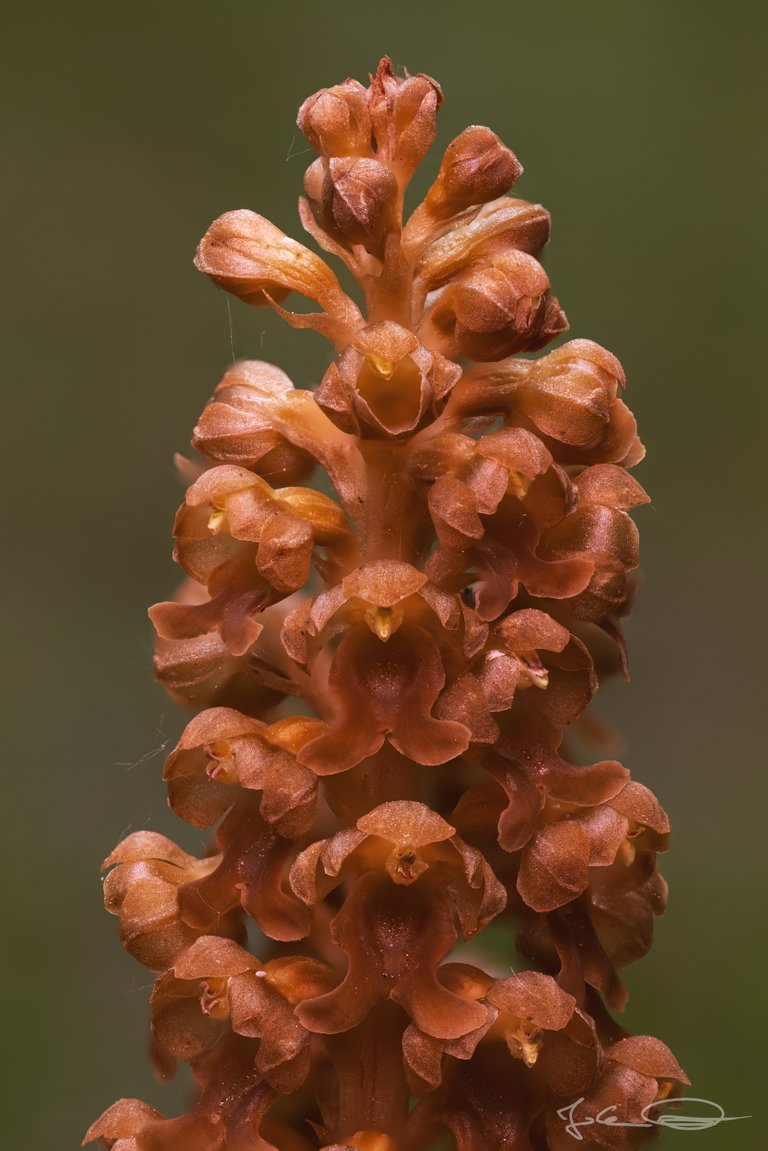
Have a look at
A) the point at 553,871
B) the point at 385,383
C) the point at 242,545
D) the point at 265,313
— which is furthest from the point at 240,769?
the point at 265,313

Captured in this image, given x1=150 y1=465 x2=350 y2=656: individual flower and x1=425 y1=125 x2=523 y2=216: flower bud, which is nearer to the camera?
x1=150 y1=465 x2=350 y2=656: individual flower

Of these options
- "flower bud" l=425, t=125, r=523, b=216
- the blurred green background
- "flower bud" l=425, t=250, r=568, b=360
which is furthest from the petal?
the blurred green background

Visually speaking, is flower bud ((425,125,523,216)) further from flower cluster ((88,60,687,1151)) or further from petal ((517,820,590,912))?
petal ((517,820,590,912))

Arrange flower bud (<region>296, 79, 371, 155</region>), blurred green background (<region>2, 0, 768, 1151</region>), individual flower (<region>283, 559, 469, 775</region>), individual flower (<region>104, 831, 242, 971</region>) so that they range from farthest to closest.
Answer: blurred green background (<region>2, 0, 768, 1151</region>) < flower bud (<region>296, 79, 371, 155</region>) < individual flower (<region>104, 831, 242, 971</region>) < individual flower (<region>283, 559, 469, 775</region>)

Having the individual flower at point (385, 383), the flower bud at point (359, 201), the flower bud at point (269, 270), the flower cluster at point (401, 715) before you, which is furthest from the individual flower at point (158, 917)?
the flower bud at point (359, 201)

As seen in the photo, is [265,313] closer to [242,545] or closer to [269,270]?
[269,270]

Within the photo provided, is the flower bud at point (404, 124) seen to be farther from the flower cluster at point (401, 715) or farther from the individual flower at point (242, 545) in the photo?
the individual flower at point (242, 545)

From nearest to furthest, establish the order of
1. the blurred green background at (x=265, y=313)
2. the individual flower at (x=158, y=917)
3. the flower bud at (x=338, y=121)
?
the individual flower at (x=158, y=917) → the flower bud at (x=338, y=121) → the blurred green background at (x=265, y=313)

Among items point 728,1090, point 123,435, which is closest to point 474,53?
point 123,435
